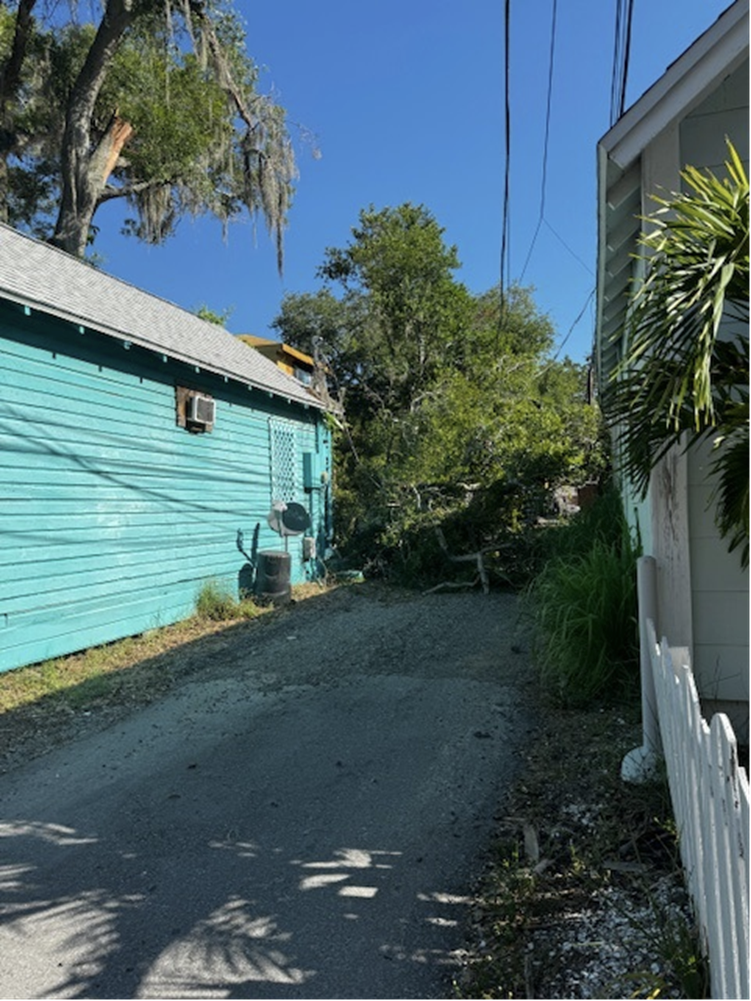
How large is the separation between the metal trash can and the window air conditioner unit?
211 cm

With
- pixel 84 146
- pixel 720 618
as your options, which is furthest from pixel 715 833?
pixel 84 146

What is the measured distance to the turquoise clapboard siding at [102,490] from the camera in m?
6.07

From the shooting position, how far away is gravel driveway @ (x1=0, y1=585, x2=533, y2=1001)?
7.24 ft

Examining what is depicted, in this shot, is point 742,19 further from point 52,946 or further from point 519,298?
point 519,298

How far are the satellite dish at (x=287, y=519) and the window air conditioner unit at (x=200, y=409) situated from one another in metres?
2.00

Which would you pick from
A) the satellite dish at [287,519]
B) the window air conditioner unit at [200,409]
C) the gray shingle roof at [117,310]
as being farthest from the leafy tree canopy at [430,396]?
the window air conditioner unit at [200,409]

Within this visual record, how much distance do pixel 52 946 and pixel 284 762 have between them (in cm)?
167

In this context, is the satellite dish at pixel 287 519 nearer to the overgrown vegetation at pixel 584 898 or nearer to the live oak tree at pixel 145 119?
the overgrown vegetation at pixel 584 898

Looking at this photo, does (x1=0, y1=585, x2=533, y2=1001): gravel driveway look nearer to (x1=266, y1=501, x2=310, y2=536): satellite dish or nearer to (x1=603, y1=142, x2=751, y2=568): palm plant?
(x1=603, y1=142, x2=751, y2=568): palm plant

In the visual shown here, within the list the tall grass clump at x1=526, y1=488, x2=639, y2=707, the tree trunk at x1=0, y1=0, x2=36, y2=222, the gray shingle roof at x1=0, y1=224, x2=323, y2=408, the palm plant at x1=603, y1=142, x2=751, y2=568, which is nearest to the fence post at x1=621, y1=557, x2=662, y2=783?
the palm plant at x1=603, y1=142, x2=751, y2=568

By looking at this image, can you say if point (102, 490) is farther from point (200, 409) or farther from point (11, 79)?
point (11, 79)

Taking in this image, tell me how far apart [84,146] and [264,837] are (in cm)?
1620

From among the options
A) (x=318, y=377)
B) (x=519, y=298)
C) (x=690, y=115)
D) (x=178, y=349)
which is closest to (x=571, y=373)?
(x=519, y=298)

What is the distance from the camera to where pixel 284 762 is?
392 cm
